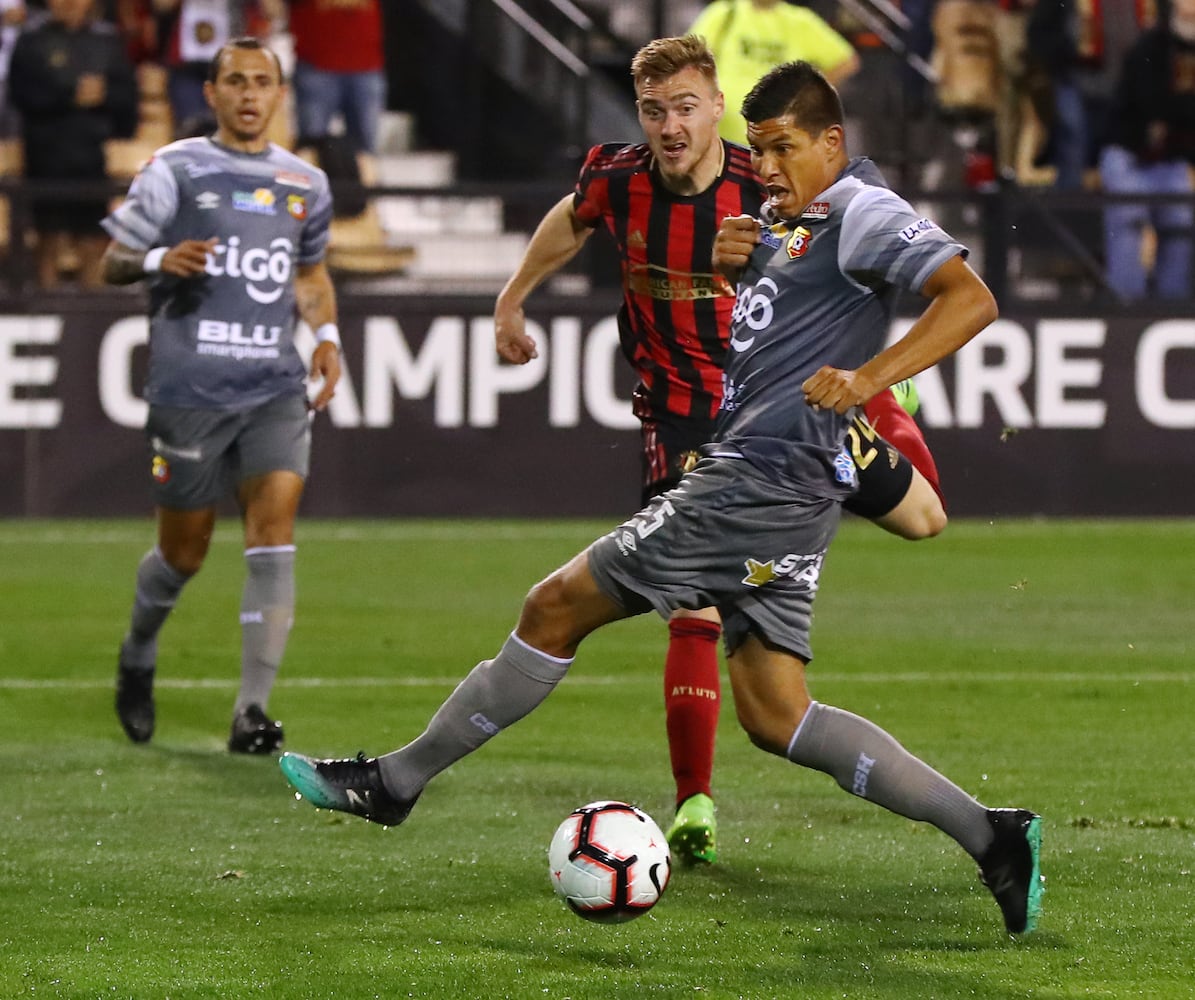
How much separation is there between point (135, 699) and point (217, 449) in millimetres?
906

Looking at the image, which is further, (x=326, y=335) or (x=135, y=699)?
(x=326, y=335)

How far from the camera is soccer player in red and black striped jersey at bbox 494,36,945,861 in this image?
20.1 feet

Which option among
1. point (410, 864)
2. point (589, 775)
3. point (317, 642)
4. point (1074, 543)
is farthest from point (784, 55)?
point (410, 864)

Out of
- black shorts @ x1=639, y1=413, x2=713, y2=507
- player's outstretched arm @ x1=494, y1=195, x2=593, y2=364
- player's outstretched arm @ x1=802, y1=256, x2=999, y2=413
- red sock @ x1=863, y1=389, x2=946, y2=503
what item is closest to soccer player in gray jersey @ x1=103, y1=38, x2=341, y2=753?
player's outstretched arm @ x1=494, y1=195, x2=593, y2=364

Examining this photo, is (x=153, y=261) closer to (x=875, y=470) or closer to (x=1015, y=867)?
(x=875, y=470)

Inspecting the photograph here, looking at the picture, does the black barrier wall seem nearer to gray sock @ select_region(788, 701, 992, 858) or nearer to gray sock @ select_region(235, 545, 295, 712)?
gray sock @ select_region(235, 545, 295, 712)

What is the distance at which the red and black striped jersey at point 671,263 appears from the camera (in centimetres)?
638

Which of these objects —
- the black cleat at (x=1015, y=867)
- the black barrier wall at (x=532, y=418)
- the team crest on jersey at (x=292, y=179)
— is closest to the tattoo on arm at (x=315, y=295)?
the team crest on jersey at (x=292, y=179)

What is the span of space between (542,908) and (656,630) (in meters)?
5.32

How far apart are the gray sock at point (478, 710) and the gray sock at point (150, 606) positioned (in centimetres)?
270

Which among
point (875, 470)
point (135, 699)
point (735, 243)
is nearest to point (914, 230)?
point (735, 243)

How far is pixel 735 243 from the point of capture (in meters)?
5.40

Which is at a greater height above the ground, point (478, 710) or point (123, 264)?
point (123, 264)

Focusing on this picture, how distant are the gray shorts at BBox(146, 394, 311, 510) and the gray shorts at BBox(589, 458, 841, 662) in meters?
2.86
